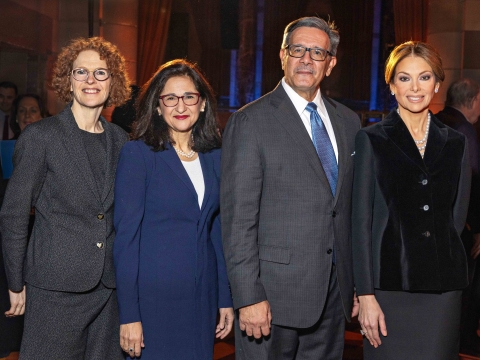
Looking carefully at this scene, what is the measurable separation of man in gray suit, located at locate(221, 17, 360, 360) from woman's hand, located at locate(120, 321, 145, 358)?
1.12 feet

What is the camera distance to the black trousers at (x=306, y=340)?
225 cm

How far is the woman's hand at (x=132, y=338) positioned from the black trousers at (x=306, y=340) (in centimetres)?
35

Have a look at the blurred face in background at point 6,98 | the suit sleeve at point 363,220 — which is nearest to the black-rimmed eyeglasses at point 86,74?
the suit sleeve at point 363,220

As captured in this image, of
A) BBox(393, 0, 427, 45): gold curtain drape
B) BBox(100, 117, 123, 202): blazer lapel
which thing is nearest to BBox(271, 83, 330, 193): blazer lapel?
BBox(100, 117, 123, 202): blazer lapel

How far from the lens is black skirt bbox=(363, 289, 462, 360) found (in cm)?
232

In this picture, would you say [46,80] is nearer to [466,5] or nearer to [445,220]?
[466,5]

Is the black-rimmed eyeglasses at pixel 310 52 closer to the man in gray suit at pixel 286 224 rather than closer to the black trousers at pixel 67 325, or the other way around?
the man in gray suit at pixel 286 224

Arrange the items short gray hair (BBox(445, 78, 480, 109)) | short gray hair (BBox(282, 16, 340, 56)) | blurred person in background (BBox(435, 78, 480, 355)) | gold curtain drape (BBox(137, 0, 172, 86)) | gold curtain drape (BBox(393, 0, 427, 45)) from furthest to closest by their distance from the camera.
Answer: gold curtain drape (BBox(393, 0, 427, 45))
gold curtain drape (BBox(137, 0, 172, 86))
short gray hair (BBox(445, 78, 480, 109))
blurred person in background (BBox(435, 78, 480, 355))
short gray hair (BBox(282, 16, 340, 56))

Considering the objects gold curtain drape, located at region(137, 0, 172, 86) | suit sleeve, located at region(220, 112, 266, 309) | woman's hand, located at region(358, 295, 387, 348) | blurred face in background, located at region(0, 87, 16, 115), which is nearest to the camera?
suit sleeve, located at region(220, 112, 266, 309)

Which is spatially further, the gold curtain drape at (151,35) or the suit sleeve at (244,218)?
the gold curtain drape at (151,35)

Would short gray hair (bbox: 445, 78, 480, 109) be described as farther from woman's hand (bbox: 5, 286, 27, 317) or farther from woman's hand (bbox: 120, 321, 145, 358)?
woman's hand (bbox: 5, 286, 27, 317)

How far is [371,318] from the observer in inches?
89.4

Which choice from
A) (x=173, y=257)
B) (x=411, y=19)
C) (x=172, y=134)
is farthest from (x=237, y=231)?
(x=411, y=19)

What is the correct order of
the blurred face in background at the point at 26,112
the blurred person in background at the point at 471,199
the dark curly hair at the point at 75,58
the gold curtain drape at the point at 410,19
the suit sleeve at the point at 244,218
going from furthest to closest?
the gold curtain drape at the point at 410,19 < the blurred face in background at the point at 26,112 < the blurred person in background at the point at 471,199 < the dark curly hair at the point at 75,58 < the suit sleeve at the point at 244,218
